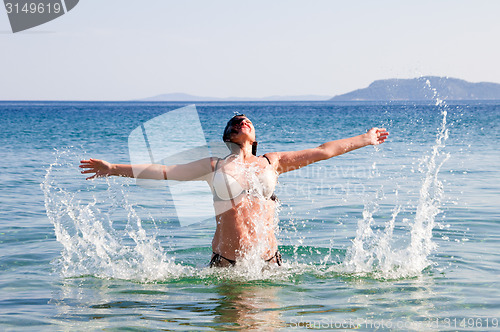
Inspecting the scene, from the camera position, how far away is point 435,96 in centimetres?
766

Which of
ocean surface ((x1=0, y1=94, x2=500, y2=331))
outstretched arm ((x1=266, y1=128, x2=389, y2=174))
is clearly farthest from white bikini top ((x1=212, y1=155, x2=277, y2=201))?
ocean surface ((x1=0, y1=94, x2=500, y2=331))

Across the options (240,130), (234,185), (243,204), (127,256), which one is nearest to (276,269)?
(243,204)

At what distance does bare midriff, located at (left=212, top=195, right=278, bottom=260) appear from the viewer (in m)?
6.70

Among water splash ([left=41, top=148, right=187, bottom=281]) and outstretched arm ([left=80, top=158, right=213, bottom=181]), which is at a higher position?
outstretched arm ([left=80, top=158, right=213, bottom=181])

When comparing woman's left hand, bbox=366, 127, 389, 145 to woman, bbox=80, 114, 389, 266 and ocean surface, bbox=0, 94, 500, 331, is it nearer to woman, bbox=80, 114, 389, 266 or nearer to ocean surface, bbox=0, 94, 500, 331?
woman, bbox=80, 114, 389, 266

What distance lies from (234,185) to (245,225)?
49 cm

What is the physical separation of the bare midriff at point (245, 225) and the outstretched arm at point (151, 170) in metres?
0.46

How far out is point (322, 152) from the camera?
6574 millimetres

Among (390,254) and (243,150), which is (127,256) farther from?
(390,254)

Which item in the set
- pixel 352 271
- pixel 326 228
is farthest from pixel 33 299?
pixel 326 228

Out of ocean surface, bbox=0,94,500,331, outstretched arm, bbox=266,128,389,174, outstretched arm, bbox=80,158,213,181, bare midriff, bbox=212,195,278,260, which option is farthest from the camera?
bare midriff, bbox=212,195,278,260

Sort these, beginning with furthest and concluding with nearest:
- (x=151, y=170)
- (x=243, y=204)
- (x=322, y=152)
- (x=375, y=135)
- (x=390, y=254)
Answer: (x=390, y=254) < (x=375, y=135) < (x=243, y=204) < (x=322, y=152) < (x=151, y=170)

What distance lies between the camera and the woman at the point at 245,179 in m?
6.58

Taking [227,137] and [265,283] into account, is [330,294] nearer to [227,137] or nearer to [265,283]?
[265,283]
